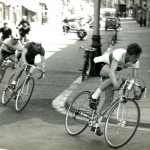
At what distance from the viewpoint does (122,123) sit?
288 inches

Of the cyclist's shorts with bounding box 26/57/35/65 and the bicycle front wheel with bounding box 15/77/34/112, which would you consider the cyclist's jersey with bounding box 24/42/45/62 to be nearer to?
the cyclist's shorts with bounding box 26/57/35/65

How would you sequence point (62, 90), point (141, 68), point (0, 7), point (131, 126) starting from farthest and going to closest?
point (0, 7) < point (141, 68) < point (62, 90) < point (131, 126)

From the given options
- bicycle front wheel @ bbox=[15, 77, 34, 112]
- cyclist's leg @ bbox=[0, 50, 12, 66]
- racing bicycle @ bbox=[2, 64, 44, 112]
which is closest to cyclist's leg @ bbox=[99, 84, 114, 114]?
racing bicycle @ bbox=[2, 64, 44, 112]

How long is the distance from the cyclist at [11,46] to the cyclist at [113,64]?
5.06m

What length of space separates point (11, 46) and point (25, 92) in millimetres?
3104

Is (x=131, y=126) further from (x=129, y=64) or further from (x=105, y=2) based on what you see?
(x=105, y=2)

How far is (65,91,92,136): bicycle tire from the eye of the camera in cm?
808

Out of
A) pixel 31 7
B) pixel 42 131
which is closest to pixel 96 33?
pixel 42 131

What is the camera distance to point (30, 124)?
29.3 feet

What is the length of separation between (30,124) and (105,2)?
7266 inches

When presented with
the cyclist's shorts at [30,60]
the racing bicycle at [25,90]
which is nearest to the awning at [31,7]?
the cyclist's shorts at [30,60]

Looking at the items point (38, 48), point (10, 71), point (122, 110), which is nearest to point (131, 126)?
point (122, 110)

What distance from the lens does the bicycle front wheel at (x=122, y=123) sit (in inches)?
278

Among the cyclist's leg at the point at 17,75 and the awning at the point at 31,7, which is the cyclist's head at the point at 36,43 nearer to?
the cyclist's leg at the point at 17,75
